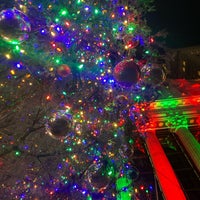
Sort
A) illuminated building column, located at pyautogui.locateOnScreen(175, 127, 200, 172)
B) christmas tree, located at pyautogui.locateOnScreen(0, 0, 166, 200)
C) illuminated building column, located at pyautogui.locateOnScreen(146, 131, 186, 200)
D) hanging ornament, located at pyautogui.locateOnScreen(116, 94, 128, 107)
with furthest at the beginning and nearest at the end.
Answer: illuminated building column, located at pyautogui.locateOnScreen(175, 127, 200, 172) < illuminated building column, located at pyautogui.locateOnScreen(146, 131, 186, 200) < hanging ornament, located at pyautogui.locateOnScreen(116, 94, 128, 107) < christmas tree, located at pyautogui.locateOnScreen(0, 0, 166, 200)

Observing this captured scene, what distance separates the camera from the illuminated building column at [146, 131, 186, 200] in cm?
687

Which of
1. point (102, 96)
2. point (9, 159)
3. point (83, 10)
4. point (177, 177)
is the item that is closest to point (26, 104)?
point (9, 159)

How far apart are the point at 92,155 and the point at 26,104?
1.66 metres

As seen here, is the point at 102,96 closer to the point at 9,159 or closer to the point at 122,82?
the point at 122,82

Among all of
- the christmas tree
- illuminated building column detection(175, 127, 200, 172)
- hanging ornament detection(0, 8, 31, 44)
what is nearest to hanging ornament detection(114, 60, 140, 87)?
the christmas tree

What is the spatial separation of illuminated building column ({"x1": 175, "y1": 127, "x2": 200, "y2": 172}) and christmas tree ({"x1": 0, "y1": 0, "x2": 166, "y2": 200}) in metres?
3.21

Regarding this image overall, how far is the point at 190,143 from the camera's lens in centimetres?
984

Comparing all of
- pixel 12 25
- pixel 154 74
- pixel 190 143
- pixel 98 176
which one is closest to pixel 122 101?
pixel 154 74

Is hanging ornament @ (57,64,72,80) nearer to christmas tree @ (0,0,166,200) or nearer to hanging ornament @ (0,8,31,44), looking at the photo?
christmas tree @ (0,0,166,200)

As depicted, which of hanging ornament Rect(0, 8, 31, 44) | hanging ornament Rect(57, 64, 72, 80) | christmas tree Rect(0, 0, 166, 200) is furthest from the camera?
hanging ornament Rect(57, 64, 72, 80)

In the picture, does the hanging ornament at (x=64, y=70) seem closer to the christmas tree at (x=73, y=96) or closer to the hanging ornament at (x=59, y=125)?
the christmas tree at (x=73, y=96)

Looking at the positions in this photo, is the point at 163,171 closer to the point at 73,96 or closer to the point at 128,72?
the point at 73,96

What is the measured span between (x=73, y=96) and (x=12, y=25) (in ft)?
7.11

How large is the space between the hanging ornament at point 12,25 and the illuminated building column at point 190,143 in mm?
6401
